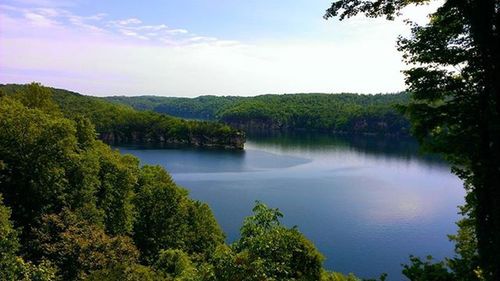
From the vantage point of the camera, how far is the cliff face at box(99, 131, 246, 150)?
569ft

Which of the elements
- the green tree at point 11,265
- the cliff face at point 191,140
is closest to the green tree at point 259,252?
the green tree at point 11,265

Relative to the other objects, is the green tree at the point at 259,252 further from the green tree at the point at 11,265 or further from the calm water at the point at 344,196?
the calm water at the point at 344,196

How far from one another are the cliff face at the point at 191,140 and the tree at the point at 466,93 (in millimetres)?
158079

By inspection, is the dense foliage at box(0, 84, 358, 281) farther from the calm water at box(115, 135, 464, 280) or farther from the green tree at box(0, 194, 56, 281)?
the calm water at box(115, 135, 464, 280)

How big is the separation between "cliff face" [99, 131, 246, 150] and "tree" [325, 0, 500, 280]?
158 metres

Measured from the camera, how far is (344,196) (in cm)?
8519

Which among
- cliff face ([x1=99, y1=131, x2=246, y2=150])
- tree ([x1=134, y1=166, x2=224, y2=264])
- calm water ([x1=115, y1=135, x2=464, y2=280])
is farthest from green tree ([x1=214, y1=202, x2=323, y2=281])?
cliff face ([x1=99, y1=131, x2=246, y2=150])

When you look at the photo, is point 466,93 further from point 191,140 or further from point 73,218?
point 191,140

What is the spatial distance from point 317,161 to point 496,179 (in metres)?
125

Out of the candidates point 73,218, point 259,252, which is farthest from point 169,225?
point 259,252

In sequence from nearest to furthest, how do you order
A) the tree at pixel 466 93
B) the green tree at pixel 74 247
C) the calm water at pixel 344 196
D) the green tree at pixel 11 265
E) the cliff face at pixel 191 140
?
the tree at pixel 466 93, the green tree at pixel 11 265, the green tree at pixel 74 247, the calm water at pixel 344 196, the cliff face at pixel 191 140

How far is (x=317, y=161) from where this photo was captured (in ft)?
440

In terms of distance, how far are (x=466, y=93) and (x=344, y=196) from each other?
76250 millimetres

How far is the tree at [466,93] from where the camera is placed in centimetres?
1010
